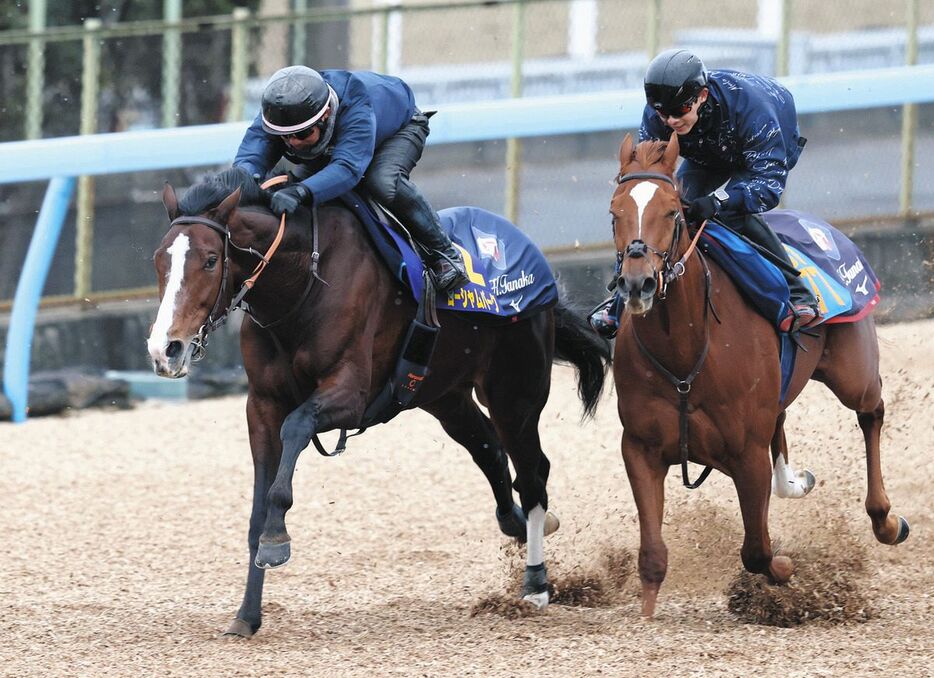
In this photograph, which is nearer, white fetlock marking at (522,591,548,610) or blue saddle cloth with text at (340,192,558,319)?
blue saddle cloth with text at (340,192,558,319)

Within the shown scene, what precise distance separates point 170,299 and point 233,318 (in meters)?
6.80

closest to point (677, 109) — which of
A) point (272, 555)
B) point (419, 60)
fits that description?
point (272, 555)

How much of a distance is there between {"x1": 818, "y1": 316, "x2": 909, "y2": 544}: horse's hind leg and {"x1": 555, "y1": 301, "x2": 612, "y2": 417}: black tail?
3.65 ft

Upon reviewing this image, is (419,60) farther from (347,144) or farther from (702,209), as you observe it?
(702,209)

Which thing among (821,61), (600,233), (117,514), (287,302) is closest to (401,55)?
(600,233)

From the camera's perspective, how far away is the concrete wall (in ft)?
37.6

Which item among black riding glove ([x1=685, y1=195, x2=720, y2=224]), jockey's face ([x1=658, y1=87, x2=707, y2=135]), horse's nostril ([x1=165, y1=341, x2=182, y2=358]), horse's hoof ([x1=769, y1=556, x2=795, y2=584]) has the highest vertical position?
jockey's face ([x1=658, y1=87, x2=707, y2=135])

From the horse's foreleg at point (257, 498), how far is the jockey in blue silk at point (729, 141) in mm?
1393

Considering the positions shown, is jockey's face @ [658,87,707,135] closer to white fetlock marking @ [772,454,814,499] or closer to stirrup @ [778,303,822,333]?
stirrup @ [778,303,822,333]

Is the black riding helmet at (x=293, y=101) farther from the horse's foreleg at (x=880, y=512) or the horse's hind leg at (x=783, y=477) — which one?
the horse's foreleg at (x=880, y=512)

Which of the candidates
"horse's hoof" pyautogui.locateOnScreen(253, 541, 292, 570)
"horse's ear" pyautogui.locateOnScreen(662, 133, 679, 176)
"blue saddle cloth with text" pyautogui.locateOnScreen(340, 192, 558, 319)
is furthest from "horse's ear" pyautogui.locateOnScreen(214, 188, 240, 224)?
"horse's ear" pyautogui.locateOnScreen(662, 133, 679, 176)

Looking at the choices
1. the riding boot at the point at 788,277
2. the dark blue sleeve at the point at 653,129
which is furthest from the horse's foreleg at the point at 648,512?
the dark blue sleeve at the point at 653,129

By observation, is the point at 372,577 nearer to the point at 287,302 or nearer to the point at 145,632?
the point at 145,632

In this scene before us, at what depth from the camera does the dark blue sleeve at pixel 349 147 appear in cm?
600
